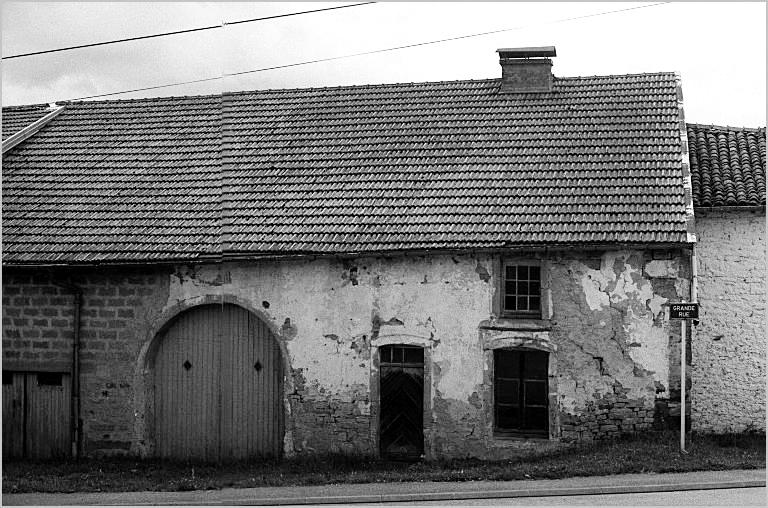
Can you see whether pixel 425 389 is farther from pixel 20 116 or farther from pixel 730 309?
pixel 20 116

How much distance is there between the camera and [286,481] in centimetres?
1349

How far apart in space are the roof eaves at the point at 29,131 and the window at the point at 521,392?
34.4 feet

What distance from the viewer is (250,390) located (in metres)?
16.1

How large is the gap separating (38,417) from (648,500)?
10.4m

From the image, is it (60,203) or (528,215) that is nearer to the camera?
(528,215)

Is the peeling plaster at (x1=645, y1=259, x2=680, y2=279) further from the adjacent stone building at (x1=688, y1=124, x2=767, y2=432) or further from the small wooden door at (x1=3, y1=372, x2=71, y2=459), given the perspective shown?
the small wooden door at (x1=3, y1=372, x2=71, y2=459)

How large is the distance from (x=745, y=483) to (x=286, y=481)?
6.12 m

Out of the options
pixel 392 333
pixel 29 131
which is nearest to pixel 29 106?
pixel 29 131

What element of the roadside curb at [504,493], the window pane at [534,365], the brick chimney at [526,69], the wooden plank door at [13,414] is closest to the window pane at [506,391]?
the window pane at [534,365]

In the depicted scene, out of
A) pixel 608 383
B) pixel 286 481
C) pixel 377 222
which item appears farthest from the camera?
pixel 377 222

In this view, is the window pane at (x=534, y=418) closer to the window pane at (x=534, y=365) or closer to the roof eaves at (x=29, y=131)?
the window pane at (x=534, y=365)

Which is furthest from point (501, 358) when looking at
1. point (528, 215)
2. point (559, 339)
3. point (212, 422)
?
point (212, 422)

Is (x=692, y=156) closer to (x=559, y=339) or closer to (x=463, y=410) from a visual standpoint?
(x=559, y=339)

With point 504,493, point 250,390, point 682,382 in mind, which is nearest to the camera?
point 504,493
